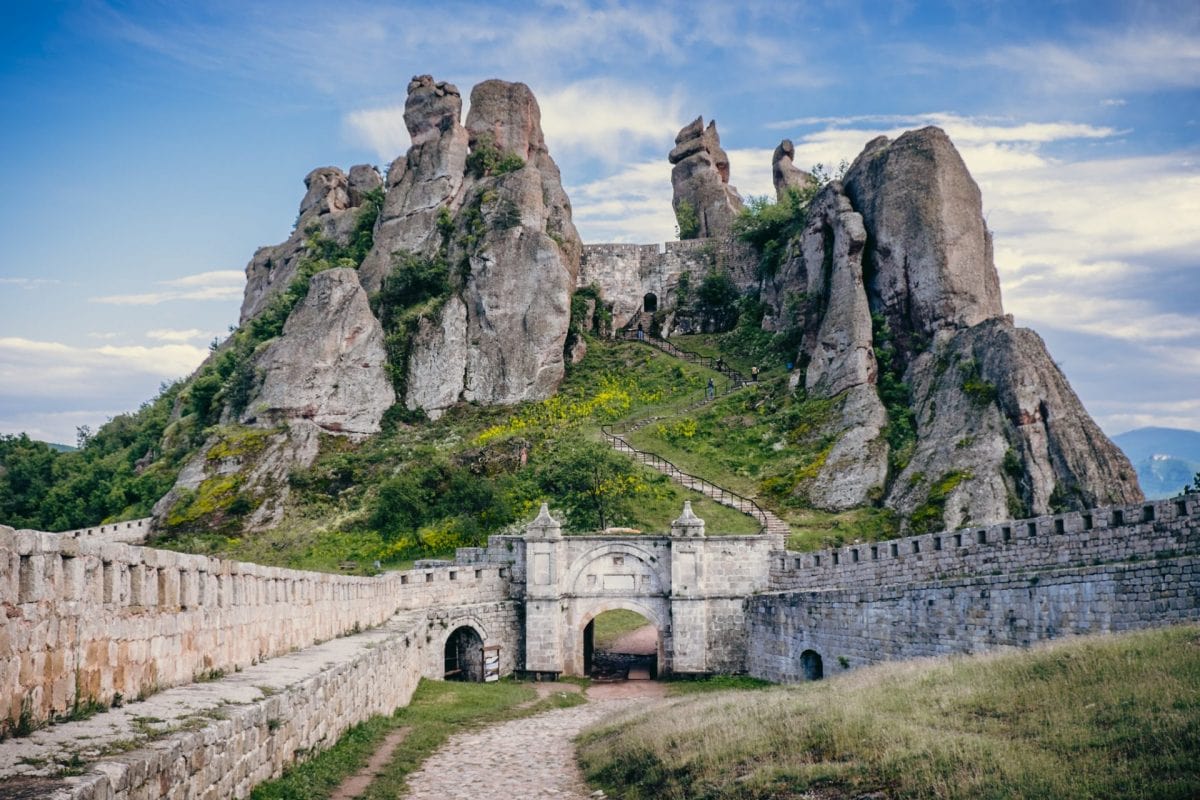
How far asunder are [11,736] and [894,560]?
2415 centimetres

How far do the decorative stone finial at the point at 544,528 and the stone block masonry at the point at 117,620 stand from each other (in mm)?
17645

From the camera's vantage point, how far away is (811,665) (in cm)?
3206

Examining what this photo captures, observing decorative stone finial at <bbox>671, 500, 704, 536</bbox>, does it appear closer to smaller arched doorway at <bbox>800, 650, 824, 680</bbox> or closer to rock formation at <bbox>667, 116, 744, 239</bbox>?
smaller arched doorway at <bbox>800, 650, 824, 680</bbox>

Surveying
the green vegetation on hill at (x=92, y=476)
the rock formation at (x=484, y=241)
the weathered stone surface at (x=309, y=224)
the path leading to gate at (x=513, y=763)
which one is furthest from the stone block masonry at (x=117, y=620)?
the weathered stone surface at (x=309, y=224)

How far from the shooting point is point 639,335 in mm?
69812

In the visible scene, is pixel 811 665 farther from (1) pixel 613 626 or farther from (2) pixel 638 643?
(1) pixel 613 626

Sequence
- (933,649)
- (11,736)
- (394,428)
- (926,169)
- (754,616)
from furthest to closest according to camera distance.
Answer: (394,428), (926,169), (754,616), (933,649), (11,736)

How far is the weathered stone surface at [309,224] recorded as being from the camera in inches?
2940

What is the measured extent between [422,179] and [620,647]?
34290 mm

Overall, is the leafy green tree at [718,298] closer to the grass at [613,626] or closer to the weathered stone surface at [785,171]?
the weathered stone surface at [785,171]

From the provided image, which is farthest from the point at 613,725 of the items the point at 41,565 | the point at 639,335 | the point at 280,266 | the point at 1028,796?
the point at 280,266

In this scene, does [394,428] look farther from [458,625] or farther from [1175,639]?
[1175,639]

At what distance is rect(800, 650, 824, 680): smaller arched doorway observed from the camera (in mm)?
31797

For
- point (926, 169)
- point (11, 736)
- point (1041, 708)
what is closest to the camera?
point (11, 736)
